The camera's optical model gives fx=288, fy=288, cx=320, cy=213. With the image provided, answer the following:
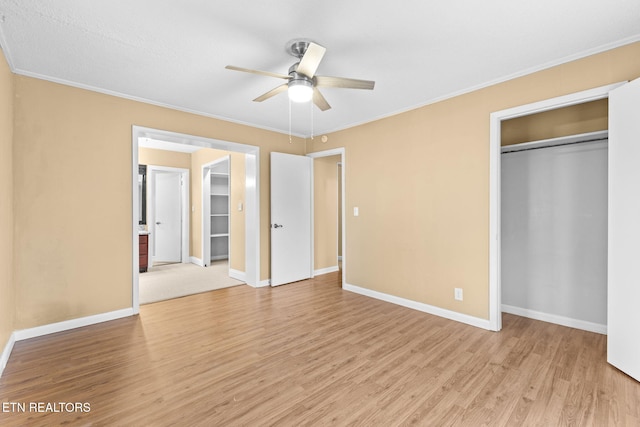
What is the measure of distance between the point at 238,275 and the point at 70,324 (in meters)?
2.39

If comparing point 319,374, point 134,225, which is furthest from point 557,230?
point 134,225

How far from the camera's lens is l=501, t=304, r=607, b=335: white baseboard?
109 inches

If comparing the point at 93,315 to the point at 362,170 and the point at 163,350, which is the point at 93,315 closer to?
the point at 163,350

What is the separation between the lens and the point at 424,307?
11.3 ft

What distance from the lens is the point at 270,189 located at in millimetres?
4559

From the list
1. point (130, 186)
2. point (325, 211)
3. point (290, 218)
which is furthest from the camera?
point (325, 211)

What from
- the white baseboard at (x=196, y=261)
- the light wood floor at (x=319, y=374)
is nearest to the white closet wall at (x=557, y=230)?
the light wood floor at (x=319, y=374)

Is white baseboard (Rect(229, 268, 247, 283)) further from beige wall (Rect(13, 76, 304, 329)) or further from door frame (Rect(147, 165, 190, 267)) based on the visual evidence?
door frame (Rect(147, 165, 190, 267))

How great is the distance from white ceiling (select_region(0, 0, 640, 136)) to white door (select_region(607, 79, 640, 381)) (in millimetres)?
606

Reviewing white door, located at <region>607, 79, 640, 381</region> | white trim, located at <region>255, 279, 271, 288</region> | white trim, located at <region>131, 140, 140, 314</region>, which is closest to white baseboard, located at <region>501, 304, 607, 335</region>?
white door, located at <region>607, 79, 640, 381</region>

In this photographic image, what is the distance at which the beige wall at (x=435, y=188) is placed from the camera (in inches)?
104

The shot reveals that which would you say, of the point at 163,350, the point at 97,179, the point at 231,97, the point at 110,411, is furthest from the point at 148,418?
the point at 231,97

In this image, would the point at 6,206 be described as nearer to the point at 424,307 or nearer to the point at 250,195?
the point at 250,195

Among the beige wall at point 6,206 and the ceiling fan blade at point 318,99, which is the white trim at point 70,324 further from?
the ceiling fan blade at point 318,99
